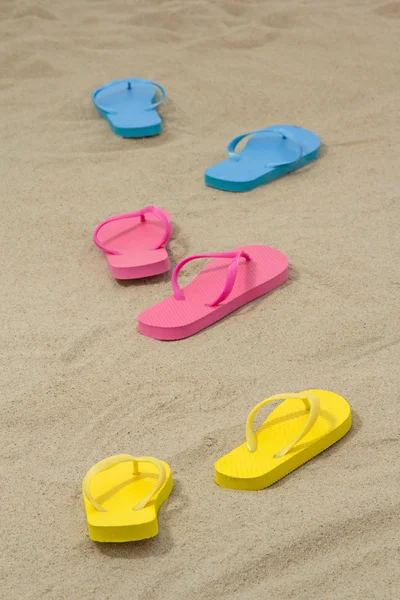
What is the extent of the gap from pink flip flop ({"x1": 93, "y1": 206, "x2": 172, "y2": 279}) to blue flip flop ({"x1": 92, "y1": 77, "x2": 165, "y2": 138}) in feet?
1.57

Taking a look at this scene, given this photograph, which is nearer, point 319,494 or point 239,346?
point 319,494

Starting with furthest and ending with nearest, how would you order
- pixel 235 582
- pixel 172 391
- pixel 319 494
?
1. pixel 172 391
2. pixel 319 494
3. pixel 235 582

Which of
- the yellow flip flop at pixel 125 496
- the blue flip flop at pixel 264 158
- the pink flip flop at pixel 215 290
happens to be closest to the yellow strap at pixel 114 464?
the yellow flip flop at pixel 125 496

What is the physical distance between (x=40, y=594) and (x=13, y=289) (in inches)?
30.5

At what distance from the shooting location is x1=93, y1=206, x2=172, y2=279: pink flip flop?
1.68m

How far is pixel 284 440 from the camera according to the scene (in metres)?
1.23

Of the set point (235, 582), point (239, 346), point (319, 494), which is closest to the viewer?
point (235, 582)

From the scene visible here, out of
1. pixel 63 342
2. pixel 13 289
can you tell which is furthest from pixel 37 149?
pixel 63 342

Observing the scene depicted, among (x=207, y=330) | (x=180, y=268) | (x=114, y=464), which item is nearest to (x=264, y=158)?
(x=180, y=268)

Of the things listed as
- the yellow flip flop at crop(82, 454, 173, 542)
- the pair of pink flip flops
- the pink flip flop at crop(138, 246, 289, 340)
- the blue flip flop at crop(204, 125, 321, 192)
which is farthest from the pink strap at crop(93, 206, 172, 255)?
the yellow flip flop at crop(82, 454, 173, 542)

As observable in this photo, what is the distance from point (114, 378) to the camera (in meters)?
1.41

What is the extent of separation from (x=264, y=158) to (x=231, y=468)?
113 centimetres

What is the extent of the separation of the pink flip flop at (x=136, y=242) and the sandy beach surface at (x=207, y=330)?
0.04 m

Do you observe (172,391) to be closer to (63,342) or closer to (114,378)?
(114,378)
